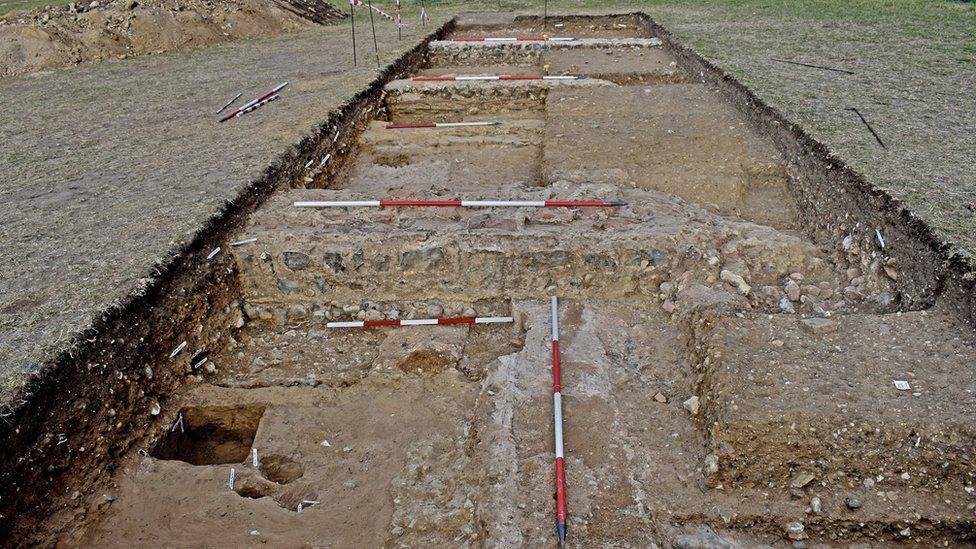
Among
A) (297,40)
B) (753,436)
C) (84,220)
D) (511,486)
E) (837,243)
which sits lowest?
(511,486)

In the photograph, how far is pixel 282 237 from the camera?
13.2 ft

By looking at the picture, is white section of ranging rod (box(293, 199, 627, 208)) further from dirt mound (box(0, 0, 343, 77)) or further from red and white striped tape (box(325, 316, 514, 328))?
dirt mound (box(0, 0, 343, 77))

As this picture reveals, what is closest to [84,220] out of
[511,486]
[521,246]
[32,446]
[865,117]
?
[32,446]

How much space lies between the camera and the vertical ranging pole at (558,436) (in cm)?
238

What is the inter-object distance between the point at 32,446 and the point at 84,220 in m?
1.96

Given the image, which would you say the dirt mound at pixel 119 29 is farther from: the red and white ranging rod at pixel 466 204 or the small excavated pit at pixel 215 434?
the small excavated pit at pixel 215 434

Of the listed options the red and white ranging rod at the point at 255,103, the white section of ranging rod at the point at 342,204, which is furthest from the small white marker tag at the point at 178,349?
the red and white ranging rod at the point at 255,103

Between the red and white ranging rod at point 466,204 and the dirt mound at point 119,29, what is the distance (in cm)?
705

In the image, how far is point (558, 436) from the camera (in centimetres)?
275

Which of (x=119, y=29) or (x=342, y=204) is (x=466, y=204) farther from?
(x=119, y=29)

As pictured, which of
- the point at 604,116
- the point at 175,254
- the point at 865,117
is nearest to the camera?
the point at 175,254

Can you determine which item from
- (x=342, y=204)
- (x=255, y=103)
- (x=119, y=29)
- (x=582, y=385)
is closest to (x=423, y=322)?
(x=342, y=204)

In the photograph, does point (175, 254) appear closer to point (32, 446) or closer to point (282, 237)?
point (282, 237)

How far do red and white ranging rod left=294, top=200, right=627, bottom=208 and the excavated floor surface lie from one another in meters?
0.05
